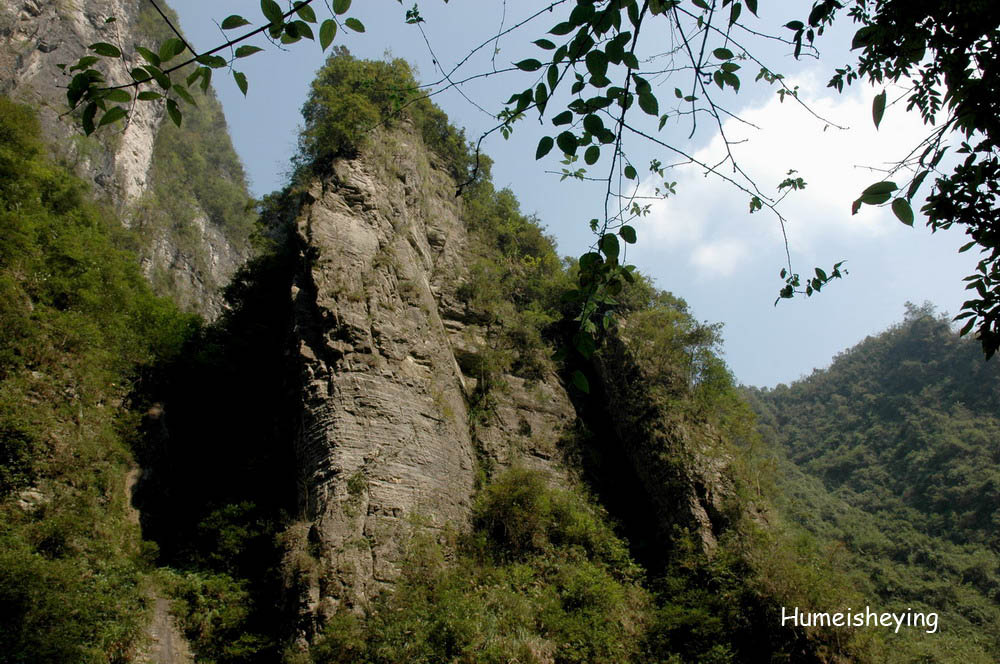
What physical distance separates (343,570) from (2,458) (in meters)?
5.33

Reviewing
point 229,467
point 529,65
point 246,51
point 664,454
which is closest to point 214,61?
point 246,51

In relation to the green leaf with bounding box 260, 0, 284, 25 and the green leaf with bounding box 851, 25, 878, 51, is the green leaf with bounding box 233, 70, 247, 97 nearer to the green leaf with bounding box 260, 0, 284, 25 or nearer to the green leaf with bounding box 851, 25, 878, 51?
the green leaf with bounding box 260, 0, 284, 25

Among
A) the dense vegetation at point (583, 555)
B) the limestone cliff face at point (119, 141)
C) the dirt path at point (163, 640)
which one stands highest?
the limestone cliff face at point (119, 141)

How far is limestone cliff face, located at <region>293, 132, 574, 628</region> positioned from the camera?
9234mm

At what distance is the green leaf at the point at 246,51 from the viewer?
2389 mm

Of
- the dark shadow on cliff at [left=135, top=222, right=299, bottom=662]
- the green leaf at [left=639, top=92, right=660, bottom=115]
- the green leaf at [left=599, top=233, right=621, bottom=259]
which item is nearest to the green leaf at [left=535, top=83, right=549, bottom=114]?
the green leaf at [left=639, top=92, right=660, bottom=115]

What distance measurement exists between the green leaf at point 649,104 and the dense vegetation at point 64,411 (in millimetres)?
8473

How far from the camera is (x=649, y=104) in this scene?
2.72 metres

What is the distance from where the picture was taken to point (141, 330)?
43.5 feet

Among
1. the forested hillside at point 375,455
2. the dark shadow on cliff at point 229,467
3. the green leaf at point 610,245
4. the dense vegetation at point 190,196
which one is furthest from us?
the dense vegetation at point 190,196

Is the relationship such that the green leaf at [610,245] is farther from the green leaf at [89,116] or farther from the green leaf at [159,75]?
the green leaf at [89,116]

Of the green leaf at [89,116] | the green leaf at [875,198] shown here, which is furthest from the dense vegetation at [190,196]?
the green leaf at [875,198]

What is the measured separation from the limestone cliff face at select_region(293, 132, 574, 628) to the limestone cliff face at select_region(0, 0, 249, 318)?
470 inches

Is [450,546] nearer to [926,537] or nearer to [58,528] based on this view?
[58,528]
